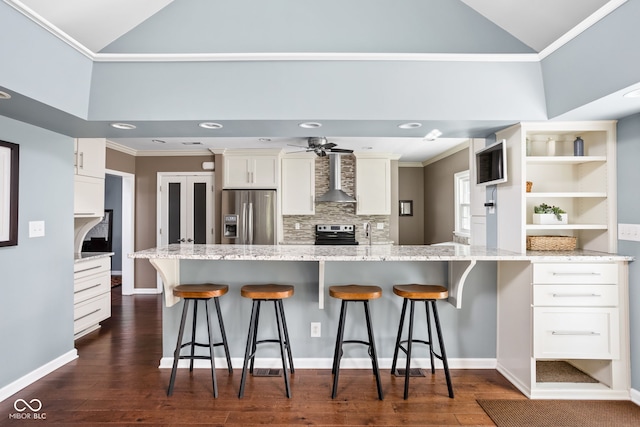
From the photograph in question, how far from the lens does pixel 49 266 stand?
2963 millimetres

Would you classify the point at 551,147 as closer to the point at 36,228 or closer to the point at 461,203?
the point at 461,203

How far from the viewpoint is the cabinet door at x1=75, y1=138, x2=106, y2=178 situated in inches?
144

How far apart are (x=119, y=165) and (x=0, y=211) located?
10.1ft

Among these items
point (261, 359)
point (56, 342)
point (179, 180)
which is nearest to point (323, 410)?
point (261, 359)

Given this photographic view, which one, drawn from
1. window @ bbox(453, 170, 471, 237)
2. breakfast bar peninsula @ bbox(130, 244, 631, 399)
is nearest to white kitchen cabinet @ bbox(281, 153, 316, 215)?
window @ bbox(453, 170, 471, 237)

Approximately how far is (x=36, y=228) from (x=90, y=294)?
55.2 inches

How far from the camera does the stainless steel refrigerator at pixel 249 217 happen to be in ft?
17.9

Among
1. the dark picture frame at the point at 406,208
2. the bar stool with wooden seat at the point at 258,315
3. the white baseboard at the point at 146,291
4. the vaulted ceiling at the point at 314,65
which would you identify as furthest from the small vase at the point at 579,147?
Answer: the white baseboard at the point at 146,291

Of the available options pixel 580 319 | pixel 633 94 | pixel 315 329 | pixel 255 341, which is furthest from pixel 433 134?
pixel 255 341

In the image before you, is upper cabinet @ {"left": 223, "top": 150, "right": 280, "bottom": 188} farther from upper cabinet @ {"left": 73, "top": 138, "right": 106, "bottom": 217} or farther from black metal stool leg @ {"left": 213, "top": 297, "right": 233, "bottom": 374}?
Answer: black metal stool leg @ {"left": 213, "top": 297, "right": 233, "bottom": 374}

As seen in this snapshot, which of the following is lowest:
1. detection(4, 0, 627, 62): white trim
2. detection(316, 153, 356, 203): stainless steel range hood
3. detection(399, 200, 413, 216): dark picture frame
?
detection(399, 200, 413, 216): dark picture frame

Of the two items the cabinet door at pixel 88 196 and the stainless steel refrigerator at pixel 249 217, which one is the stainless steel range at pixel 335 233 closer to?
the stainless steel refrigerator at pixel 249 217

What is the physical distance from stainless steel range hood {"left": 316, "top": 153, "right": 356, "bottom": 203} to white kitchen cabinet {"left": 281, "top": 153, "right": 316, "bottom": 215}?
0.23 metres

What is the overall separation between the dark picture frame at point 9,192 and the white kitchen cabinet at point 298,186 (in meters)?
3.63
